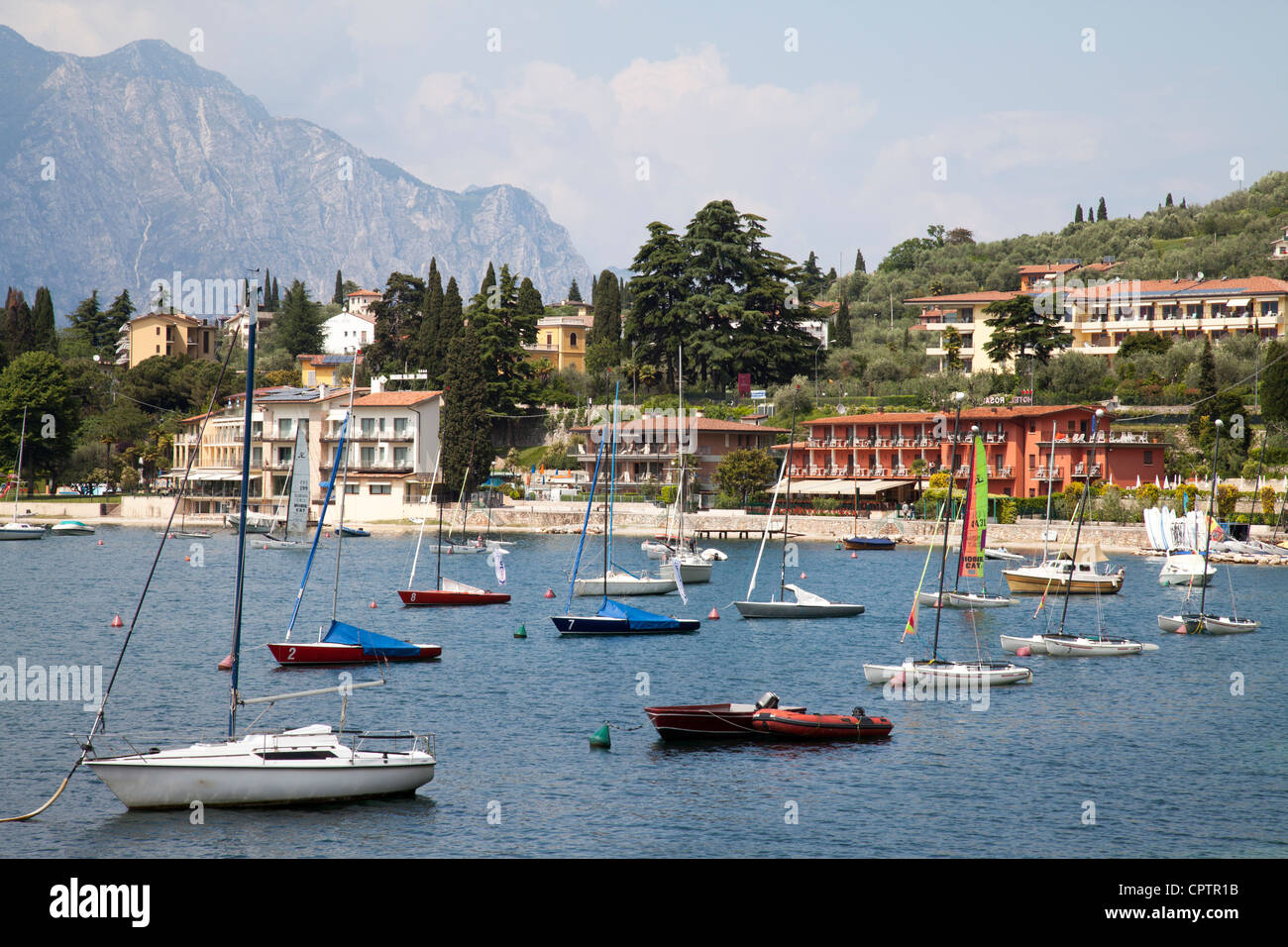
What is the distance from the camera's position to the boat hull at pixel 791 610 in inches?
2258

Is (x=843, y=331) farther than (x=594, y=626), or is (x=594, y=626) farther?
(x=843, y=331)

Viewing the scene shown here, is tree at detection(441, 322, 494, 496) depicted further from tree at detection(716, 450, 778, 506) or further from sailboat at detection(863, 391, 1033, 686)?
sailboat at detection(863, 391, 1033, 686)

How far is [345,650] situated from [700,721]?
15683 mm

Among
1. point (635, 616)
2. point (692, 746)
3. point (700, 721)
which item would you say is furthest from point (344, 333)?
point (692, 746)

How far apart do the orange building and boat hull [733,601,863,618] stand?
122 ft

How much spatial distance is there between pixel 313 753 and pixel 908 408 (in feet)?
317

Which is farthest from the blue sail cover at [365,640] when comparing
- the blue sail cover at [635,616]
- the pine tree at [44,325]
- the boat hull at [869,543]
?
the pine tree at [44,325]

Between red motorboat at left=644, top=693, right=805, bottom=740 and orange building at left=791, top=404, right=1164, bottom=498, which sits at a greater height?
orange building at left=791, top=404, right=1164, bottom=498

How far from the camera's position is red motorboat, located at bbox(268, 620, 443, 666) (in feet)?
140

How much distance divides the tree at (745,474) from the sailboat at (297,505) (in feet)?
109

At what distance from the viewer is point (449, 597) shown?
61.6 meters

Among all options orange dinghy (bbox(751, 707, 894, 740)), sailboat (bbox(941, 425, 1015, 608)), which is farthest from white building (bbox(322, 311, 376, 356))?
orange dinghy (bbox(751, 707, 894, 740))

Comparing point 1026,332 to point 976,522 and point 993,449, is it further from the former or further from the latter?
point 976,522
